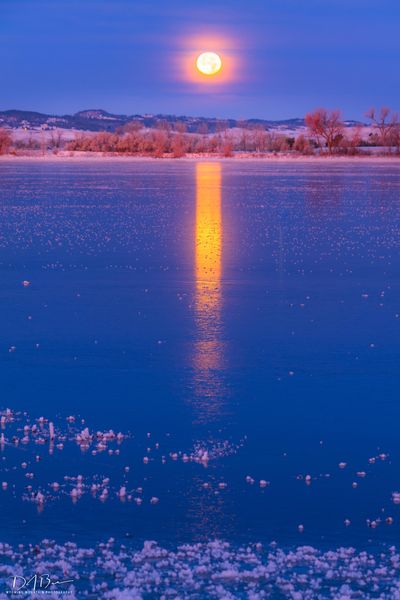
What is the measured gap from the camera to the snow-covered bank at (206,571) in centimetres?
397

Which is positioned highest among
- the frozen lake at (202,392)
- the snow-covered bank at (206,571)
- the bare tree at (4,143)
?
the bare tree at (4,143)

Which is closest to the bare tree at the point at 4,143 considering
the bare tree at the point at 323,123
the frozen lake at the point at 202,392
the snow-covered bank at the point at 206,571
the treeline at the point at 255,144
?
the treeline at the point at 255,144

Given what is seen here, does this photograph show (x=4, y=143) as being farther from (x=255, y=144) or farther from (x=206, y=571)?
(x=206, y=571)

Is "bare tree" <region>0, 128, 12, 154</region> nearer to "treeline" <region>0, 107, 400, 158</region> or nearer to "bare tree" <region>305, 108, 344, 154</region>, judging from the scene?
"treeline" <region>0, 107, 400, 158</region>

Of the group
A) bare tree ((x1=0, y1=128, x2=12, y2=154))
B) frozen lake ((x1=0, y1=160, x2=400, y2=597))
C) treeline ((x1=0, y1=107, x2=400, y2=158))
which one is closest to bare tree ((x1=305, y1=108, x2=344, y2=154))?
treeline ((x1=0, y1=107, x2=400, y2=158))

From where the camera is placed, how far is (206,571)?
4156mm

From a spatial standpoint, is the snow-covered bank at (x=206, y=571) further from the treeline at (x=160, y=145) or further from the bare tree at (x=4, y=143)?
the treeline at (x=160, y=145)

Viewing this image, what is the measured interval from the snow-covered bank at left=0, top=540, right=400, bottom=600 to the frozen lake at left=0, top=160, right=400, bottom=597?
5.2 inches

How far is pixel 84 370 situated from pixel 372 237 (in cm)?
933

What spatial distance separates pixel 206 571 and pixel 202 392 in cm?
256

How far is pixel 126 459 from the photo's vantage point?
217 inches

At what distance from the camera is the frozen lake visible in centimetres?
→ 480

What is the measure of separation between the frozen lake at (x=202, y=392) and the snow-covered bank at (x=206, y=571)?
0.43 feet

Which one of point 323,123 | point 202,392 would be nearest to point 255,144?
point 323,123
